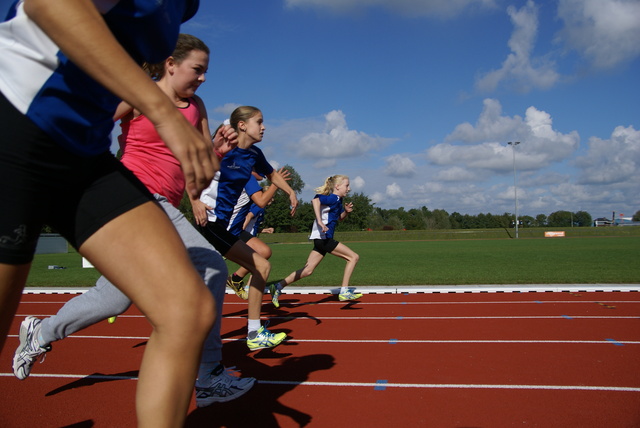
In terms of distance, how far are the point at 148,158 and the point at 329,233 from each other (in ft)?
17.7

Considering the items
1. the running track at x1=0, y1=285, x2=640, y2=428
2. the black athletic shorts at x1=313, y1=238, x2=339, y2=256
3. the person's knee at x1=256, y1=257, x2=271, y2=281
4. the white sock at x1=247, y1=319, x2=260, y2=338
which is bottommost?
the running track at x1=0, y1=285, x2=640, y2=428

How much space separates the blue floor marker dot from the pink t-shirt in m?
1.85

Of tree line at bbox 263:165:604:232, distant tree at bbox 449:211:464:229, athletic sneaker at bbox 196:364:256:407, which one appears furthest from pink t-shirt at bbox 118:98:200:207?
distant tree at bbox 449:211:464:229

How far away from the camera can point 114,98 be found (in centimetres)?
147

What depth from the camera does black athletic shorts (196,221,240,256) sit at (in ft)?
14.9

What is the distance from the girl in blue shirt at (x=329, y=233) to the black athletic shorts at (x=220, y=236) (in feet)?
8.40

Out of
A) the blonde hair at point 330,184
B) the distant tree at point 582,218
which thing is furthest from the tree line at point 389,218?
the blonde hair at point 330,184

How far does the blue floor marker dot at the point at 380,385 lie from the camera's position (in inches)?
130

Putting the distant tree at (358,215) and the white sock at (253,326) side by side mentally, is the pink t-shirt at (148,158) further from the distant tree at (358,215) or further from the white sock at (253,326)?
the distant tree at (358,215)

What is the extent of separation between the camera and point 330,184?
877 cm

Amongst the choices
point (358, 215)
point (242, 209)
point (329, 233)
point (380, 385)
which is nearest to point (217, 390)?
point (380, 385)

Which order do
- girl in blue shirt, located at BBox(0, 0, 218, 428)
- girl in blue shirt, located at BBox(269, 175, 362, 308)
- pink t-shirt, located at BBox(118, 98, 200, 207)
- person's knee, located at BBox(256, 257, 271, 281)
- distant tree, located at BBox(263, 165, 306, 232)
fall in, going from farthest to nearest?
distant tree, located at BBox(263, 165, 306, 232), girl in blue shirt, located at BBox(269, 175, 362, 308), person's knee, located at BBox(256, 257, 271, 281), pink t-shirt, located at BBox(118, 98, 200, 207), girl in blue shirt, located at BBox(0, 0, 218, 428)

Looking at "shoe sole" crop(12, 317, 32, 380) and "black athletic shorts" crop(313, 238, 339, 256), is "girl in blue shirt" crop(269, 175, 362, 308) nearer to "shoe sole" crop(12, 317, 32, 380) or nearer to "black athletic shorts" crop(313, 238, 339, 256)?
"black athletic shorts" crop(313, 238, 339, 256)

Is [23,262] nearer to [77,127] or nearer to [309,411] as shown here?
[77,127]
